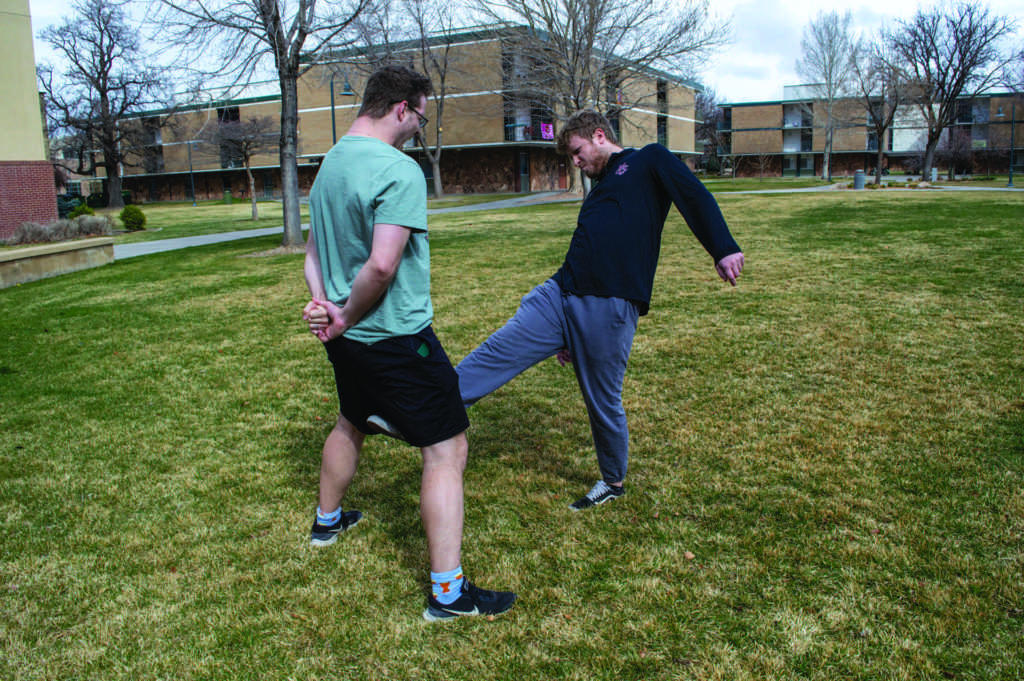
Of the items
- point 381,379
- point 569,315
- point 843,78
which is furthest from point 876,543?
point 843,78

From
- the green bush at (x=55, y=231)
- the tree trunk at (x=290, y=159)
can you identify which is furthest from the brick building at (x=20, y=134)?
A: the tree trunk at (x=290, y=159)

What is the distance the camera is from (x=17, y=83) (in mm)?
17391

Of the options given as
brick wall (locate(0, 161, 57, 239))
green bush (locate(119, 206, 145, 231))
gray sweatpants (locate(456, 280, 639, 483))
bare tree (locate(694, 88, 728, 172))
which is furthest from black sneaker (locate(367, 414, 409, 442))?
bare tree (locate(694, 88, 728, 172))

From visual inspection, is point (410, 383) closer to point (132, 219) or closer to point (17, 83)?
point (17, 83)

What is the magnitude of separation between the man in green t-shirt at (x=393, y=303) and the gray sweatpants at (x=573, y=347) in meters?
0.65

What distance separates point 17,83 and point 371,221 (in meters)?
19.5

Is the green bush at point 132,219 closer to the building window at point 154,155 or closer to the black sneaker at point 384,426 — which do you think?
the black sneaker at point 384,426

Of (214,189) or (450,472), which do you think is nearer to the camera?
(450,472)

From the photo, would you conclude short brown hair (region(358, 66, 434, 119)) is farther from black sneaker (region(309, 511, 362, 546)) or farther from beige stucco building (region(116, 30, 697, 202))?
beige stucco building (region(116, 30, 697, 202))

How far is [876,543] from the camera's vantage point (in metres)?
3.10

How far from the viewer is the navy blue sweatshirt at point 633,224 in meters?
3.12

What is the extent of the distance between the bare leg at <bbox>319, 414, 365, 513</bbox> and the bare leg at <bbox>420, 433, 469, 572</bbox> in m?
0.50

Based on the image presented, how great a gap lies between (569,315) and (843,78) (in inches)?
2422

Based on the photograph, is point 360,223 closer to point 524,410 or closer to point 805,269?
point 524,410
